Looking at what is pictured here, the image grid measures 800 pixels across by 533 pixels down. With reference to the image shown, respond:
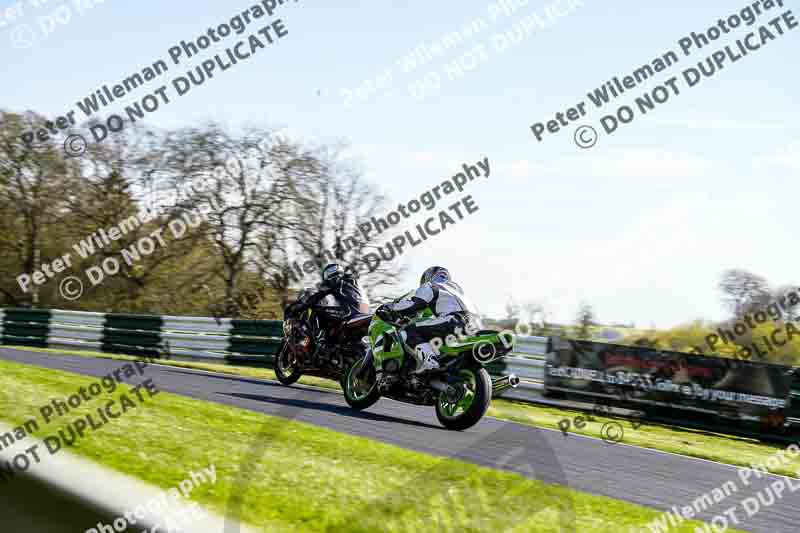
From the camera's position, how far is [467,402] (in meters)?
8.63

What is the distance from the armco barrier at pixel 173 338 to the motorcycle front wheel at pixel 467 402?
591cm

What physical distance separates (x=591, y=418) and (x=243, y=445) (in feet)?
28.8

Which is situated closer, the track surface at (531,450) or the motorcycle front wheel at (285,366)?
the track surface at (531,450)

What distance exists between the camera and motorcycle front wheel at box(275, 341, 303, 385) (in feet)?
40.7

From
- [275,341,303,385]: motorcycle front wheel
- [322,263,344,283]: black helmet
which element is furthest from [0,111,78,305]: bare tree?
[322,263,344,283]: black helmet

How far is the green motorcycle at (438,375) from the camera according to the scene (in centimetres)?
855

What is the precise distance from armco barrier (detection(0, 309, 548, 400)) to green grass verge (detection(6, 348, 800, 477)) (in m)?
0.72

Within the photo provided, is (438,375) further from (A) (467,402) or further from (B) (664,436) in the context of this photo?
(B) (664,436)

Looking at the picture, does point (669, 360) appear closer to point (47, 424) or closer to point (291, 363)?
point (291, 363)

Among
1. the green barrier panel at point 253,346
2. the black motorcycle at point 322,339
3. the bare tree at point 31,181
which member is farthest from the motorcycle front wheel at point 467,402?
the bare tree at point 31,181

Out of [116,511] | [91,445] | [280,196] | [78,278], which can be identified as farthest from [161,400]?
[78,278]

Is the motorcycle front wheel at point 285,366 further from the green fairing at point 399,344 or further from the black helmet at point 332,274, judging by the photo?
the green fairing at point 399,344

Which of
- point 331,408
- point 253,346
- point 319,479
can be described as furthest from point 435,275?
point 253,346

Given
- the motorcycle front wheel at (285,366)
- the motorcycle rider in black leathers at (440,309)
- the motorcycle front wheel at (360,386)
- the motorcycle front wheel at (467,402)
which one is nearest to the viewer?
the motorcycle front wheel at (467,402)
